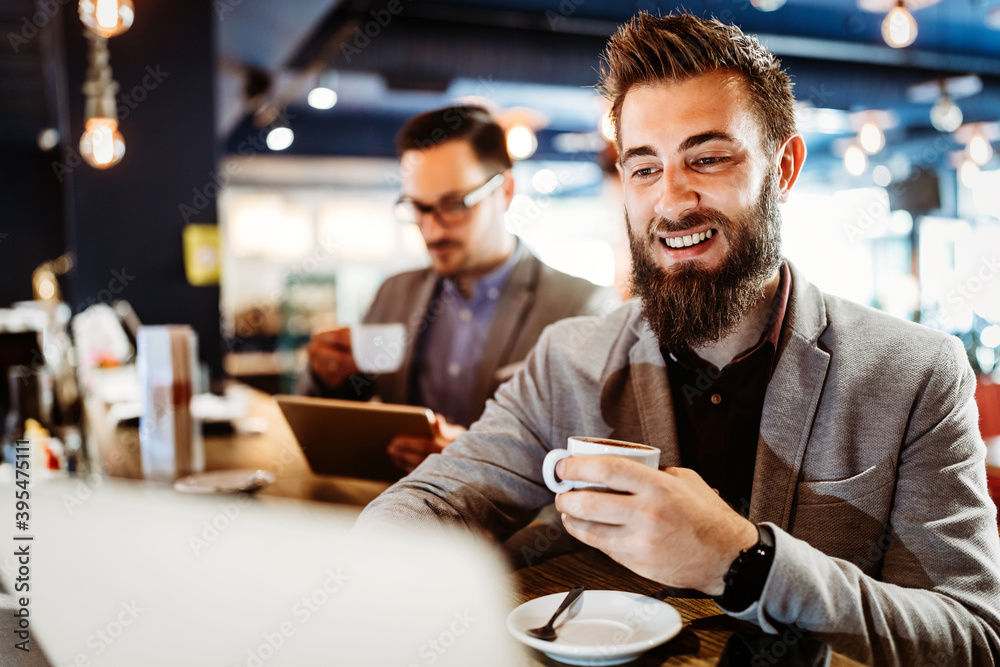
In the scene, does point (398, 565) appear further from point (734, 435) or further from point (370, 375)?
point (370, 375)

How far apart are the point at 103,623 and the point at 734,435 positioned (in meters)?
1.07

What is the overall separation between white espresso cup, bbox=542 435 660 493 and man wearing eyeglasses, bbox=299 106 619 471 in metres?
1.15

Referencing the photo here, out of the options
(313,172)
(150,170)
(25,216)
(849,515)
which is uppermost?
(313,172)

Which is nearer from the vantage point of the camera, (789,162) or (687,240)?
(687,240)

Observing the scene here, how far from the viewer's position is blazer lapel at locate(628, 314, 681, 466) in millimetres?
1342

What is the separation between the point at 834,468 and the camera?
47.1 inches

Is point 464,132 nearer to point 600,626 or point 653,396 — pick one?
point 653,396

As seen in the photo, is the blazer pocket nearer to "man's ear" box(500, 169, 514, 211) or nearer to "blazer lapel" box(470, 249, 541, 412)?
"blazer lapel" box(470, 249, 541, 412)

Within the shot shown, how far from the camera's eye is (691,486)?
894 mm

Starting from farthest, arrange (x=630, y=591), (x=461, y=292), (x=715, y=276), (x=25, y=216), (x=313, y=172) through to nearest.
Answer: (x=25, y=216) → (x=313, y=172) → (x=461, y=292) → (x=715, y=276) → (x=630, y=591)

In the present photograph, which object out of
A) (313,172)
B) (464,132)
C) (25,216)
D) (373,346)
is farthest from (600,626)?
(25,216)

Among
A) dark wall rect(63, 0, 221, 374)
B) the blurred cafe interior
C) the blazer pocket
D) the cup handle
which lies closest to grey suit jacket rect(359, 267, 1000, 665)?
the blazer pocket

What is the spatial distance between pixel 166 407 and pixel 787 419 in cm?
154

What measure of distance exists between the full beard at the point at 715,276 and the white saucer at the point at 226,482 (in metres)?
1.03
